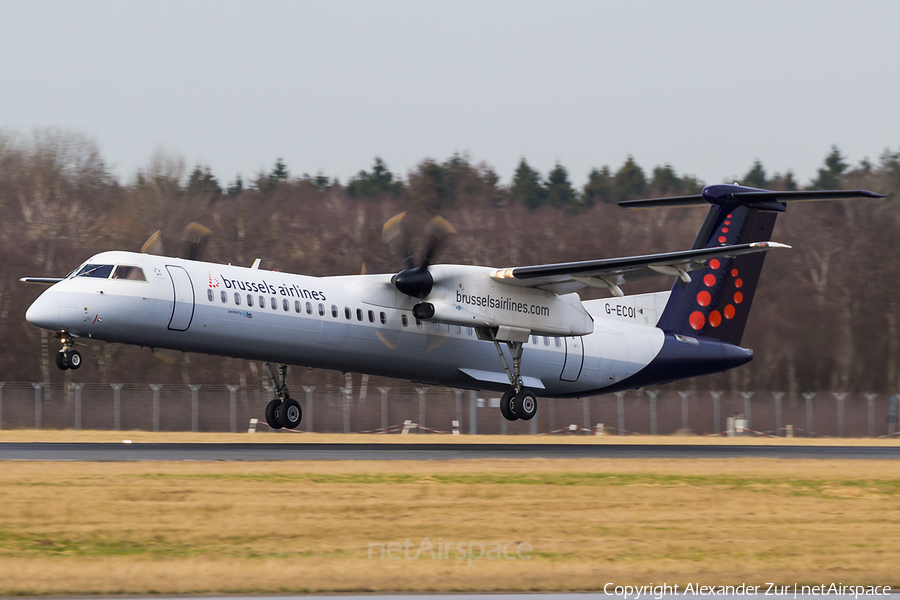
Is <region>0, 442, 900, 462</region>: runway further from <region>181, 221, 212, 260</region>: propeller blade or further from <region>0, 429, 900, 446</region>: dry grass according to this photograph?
Answer: <region>181, 221, 212, 260</region>: propeller blade

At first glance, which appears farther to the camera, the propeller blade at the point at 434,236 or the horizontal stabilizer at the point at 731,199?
the horizontal stabilizer at the point at 731,199

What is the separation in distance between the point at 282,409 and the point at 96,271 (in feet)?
20.4

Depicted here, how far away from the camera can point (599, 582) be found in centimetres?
1066

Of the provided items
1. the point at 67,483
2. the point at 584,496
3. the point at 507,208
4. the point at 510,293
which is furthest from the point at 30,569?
the point at 507,208

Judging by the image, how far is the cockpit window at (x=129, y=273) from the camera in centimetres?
2062

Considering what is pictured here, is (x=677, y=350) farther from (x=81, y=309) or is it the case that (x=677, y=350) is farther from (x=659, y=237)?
(x=659, y=237)

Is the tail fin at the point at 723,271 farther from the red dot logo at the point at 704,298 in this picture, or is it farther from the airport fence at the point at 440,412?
the airport fence at the point at 440,412

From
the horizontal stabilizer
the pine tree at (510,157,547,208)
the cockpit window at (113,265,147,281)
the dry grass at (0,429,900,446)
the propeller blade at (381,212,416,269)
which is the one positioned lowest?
the dry grass at (0,429,900,446)

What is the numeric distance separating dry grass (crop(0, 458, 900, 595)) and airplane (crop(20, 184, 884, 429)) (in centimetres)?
395

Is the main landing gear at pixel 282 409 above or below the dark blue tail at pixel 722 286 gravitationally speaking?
below

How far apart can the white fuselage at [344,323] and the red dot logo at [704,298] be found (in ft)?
3.44

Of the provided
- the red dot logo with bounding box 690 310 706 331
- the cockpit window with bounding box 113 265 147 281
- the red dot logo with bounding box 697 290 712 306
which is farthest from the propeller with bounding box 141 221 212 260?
the red dot logo with bounding box 697 290 712 306

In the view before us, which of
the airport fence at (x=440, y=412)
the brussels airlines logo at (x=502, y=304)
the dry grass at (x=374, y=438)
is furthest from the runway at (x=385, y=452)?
the airport fence at (x=440, y=412)

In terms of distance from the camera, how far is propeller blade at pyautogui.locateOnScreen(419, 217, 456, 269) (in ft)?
78.2
